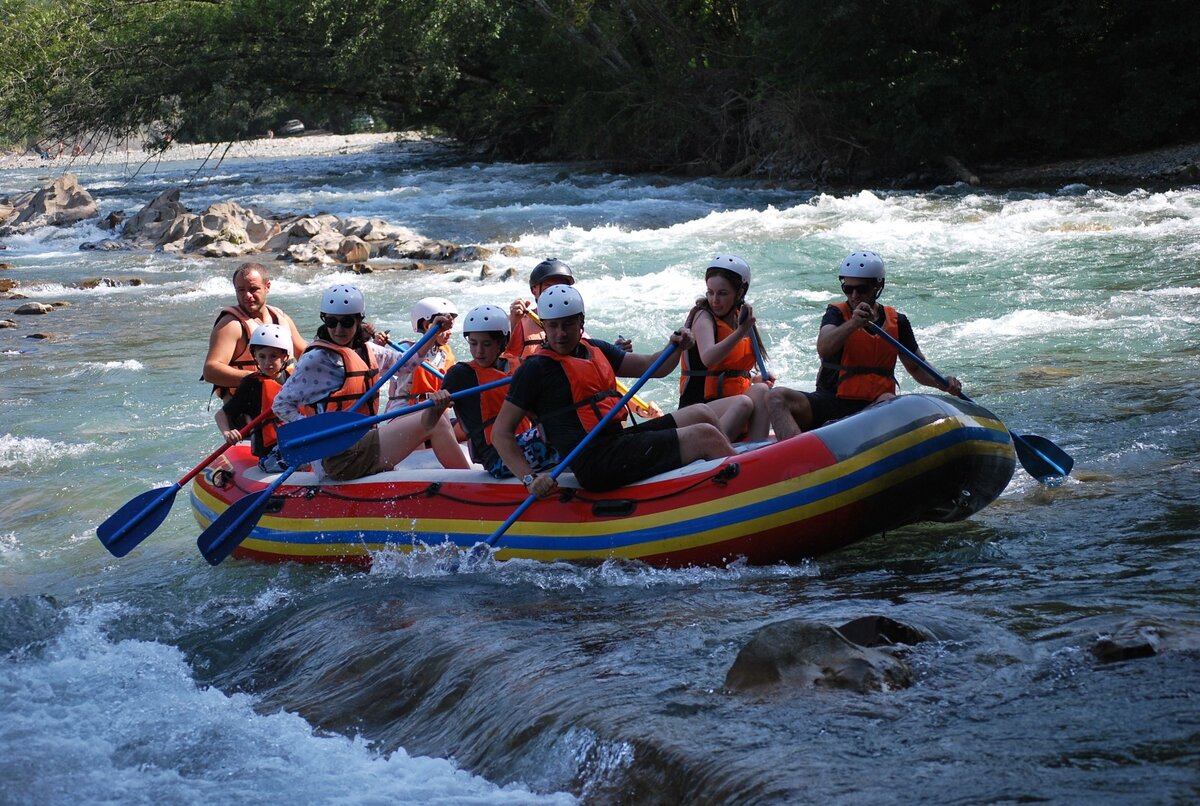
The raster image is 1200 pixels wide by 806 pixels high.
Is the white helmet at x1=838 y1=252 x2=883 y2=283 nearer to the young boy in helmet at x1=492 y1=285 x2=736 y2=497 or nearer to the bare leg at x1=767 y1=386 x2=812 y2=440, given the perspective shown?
the bare leg at x1=767 y1=386 x2=812 y2=440

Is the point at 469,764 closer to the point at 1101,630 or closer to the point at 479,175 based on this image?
the point at 1101,630

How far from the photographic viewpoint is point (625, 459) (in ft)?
17.5

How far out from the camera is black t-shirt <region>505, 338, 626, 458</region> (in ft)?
17.1

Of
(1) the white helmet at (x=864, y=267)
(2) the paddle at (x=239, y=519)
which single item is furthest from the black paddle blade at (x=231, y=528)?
(1) the white helmet at (x=864, y=267)

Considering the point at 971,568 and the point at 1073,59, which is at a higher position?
the point at 1073,59

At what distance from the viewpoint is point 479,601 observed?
514 centimetres

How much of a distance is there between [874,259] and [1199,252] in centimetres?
831

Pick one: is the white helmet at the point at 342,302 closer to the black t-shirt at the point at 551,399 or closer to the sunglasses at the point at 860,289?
the black t-shirt at the point at 551,399

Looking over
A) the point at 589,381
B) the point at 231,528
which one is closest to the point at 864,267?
the point at 589,381

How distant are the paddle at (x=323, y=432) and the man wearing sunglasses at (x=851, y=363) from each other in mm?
1274

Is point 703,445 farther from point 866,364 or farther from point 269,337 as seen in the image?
point 269,337

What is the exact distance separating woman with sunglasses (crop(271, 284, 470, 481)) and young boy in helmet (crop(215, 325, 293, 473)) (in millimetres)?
273

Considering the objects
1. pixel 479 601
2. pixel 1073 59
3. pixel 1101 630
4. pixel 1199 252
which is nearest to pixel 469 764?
pixel 479 601

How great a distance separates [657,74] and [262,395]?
63.2 ft
